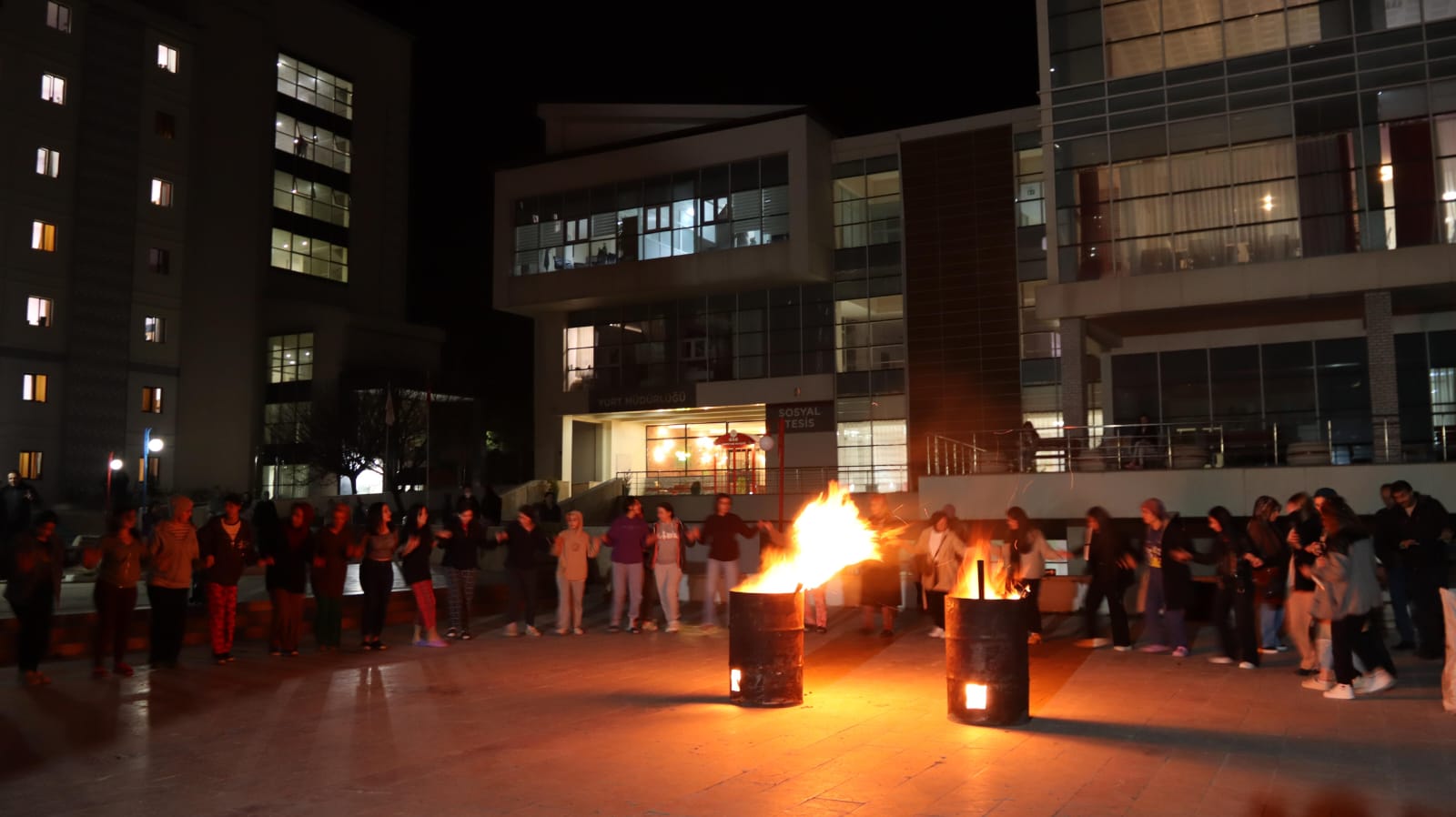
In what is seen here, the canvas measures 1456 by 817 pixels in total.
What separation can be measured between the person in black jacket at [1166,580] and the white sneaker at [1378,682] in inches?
94.6

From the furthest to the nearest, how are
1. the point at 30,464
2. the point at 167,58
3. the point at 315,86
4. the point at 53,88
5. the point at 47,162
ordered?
1. the point at 315,86
2. the point at 167,58
3. the point at 53,88
4. the point at 47,162
5. the point at 30,464

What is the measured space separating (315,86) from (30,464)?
86.4ft

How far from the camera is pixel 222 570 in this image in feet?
40.2

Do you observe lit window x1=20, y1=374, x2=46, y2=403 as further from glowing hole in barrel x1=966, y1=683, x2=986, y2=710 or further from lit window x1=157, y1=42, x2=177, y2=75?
glowing hole in barrel x1=966, y1=683, x2=986, y2=710

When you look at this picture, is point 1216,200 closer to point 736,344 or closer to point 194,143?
point 736,344

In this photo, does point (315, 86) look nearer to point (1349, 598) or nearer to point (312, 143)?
point (312, 143)

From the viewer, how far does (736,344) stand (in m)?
40.5

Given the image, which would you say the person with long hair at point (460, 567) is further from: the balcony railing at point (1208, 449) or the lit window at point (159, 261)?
the lit window at point (159, 261)

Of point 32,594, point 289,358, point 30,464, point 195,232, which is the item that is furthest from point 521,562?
point 289,358

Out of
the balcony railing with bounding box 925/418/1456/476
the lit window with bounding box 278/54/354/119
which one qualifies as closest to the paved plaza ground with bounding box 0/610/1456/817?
the balcony railing with bounding box 925/418/1456/476

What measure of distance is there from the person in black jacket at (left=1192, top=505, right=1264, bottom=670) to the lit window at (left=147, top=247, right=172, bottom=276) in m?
47.2

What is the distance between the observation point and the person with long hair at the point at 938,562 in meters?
14.1

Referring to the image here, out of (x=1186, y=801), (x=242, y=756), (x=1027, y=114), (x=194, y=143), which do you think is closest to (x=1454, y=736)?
(x=1186, y=801)

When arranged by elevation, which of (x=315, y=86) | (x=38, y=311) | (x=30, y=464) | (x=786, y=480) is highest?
(x=315, y=86)
